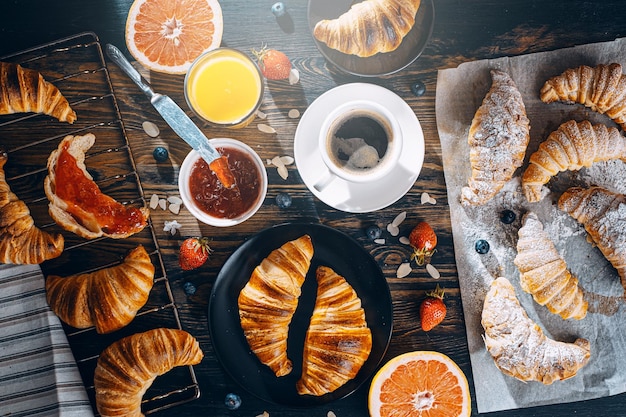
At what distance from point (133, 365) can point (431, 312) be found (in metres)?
1.31

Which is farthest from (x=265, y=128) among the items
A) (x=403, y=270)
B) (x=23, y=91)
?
(x=23, y=91)

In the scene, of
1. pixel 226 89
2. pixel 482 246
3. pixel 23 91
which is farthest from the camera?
pixel 482 246

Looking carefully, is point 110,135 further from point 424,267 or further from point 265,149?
point 424,267

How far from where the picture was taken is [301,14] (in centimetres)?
244

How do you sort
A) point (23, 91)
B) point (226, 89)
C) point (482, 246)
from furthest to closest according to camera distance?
point (482, 246) → point (226, 89) → point (23, 91)

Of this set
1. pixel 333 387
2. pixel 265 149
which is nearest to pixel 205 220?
pixel 265 149

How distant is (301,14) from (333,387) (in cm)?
169

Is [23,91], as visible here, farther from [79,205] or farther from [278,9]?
[278,9]

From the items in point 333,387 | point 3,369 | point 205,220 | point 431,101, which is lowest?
point 333,387

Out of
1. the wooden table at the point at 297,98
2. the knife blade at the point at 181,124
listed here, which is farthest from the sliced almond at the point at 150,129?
the knife blade at the point at 181,124

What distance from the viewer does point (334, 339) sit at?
89.5 inches

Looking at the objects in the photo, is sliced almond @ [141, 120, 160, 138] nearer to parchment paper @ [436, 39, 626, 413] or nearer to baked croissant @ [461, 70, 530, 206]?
parchment paper @ [436, 39, 626, 413]

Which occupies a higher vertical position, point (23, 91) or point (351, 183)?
point (23, 91)

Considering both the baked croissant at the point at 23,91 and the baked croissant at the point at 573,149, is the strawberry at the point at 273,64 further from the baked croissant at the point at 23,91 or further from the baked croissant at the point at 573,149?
the baked croissant at the point at 573,149
